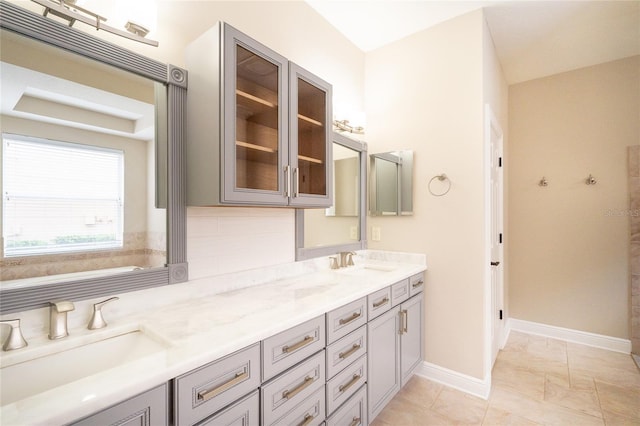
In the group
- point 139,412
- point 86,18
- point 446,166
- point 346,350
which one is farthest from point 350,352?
point 86,18

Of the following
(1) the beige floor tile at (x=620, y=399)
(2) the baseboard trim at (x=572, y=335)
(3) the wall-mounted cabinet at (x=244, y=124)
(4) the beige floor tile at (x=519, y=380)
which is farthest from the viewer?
(2) the baseboard trim at (x=572, y=335)

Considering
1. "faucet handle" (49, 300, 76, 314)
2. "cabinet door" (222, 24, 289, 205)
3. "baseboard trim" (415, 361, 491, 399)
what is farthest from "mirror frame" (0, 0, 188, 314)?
"baseboard trim" (415, 361, 491, 399)

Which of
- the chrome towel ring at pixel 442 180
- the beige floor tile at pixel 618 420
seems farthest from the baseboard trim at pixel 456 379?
the chrome towel ring at pixel 442 180

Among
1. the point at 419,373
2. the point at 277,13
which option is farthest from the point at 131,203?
the point at 419,373

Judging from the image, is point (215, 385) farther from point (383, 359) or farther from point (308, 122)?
point (308, 122)

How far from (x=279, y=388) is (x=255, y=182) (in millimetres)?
892

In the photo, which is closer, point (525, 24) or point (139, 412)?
point (139, 412)

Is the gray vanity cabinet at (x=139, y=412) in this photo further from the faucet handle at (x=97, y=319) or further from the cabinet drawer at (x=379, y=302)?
the cabinet drawer at (x=379, y=302)

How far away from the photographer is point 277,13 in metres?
1.98

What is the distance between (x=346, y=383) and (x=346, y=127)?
1882 mm

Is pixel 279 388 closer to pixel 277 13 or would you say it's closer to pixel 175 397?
pixel 175 397

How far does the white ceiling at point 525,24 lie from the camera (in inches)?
86.2

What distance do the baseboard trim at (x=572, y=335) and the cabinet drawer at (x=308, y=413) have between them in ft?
9.77

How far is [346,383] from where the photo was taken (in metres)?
1.53
